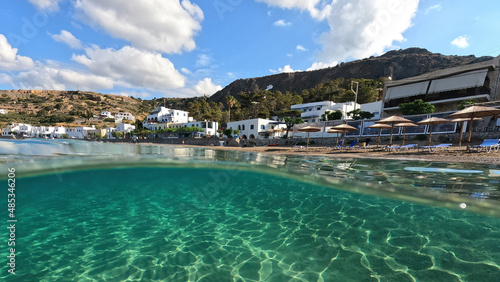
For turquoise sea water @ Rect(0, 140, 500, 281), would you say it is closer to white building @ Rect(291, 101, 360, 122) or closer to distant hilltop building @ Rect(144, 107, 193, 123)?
white building @ Rect(291, 101, 360, 122)

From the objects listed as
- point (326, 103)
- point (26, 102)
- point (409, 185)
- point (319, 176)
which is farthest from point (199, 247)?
point (26, 102)

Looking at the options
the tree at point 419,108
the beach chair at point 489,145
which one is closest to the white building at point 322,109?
the tree at point 419,108

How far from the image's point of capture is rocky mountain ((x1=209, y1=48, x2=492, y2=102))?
100688mm

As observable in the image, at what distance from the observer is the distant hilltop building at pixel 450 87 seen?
33.7 meters

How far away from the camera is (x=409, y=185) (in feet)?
28.9

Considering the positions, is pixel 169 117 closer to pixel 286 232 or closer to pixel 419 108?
pixel 419 108

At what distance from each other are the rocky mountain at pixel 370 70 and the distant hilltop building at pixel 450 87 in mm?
73564

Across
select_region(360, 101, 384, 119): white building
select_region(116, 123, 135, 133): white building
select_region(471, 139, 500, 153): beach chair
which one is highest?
select_region(360, 101, 384, 119): white building

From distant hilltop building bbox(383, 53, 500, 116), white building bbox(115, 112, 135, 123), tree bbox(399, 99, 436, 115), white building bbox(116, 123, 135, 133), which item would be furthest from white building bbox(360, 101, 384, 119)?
white building bbox(115, 112, 135, 123)

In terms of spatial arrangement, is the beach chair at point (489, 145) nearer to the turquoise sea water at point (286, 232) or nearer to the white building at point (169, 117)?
the turquoise sea water at point (286, 232)

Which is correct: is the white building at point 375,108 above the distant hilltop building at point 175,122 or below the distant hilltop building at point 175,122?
above

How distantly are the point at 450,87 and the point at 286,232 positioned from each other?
49247 millimetres

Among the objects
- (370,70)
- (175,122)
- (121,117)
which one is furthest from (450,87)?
(121,117)

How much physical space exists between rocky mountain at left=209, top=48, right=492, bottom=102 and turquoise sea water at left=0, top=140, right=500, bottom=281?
388ft
